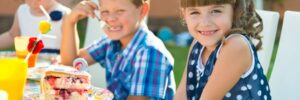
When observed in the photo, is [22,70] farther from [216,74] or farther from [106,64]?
[106,64]

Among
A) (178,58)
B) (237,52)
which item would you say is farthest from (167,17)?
(237,52)

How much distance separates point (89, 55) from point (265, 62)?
2.30 feet

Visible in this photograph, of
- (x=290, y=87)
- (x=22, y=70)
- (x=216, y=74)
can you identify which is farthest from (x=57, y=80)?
(x=290, y=87)

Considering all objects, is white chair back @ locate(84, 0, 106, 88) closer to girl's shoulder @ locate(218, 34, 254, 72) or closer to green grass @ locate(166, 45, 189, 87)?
girl's shoulder @ locate(218, 34, 254, 72)

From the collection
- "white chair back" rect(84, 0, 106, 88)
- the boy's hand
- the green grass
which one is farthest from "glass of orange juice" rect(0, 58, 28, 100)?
the green grass

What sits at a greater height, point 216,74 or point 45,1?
point 45,1

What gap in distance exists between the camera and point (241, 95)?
1911 mm

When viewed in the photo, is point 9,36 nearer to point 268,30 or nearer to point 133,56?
point 133,56

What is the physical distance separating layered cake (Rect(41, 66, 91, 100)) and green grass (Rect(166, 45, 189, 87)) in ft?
11.9

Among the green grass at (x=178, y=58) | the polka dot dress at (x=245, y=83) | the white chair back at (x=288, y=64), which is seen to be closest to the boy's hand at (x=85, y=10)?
the polka dot dress at (x=245, y=83)

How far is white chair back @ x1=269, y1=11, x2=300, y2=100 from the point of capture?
234 cm

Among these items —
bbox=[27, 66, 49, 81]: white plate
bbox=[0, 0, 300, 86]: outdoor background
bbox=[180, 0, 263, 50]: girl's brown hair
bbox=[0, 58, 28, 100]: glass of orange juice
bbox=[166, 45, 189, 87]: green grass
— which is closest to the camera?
bbox=[0, 58, 28, 100]: glass of orange juice

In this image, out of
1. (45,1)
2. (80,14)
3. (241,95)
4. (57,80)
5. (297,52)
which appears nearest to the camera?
(57,80)

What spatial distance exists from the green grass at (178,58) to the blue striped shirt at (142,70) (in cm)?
296
